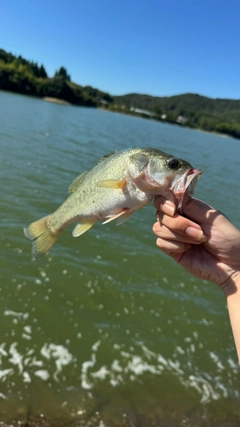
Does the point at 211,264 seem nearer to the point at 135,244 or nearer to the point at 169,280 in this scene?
the point at 169,280

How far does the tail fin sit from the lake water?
3.05 m

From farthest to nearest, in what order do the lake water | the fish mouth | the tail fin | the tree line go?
1. the tree line
2. the lake water
3. the tail fin
4. the fish mouth

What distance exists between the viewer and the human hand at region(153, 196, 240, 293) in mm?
3309

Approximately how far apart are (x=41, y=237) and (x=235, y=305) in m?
2.50

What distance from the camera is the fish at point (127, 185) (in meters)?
3.05

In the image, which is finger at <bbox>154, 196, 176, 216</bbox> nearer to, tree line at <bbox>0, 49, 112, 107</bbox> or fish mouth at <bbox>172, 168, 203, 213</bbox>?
fish mouth at <bbox>172, 168, 203, 213</bbox>

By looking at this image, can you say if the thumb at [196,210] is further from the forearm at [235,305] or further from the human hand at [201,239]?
the forearm at [235,305]

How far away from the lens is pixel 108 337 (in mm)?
7336

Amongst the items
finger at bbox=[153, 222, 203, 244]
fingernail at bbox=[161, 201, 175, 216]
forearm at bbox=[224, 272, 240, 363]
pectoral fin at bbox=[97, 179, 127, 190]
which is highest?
pectoral fin at bbox=[97, 179, 127, 190]

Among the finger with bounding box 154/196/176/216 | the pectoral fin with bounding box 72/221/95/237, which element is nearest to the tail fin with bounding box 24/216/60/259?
the pectoral fin with bounding box 72/221/95/237

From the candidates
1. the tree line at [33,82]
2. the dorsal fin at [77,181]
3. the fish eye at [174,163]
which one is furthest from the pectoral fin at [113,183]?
the tree line at [33,82]

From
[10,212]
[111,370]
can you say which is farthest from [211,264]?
[10,212]

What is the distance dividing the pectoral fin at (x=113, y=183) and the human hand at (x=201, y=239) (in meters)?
0.37

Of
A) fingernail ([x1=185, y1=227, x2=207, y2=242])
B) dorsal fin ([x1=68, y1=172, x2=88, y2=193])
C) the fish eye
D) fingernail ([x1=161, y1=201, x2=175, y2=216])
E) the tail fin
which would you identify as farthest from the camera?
the tail fin
